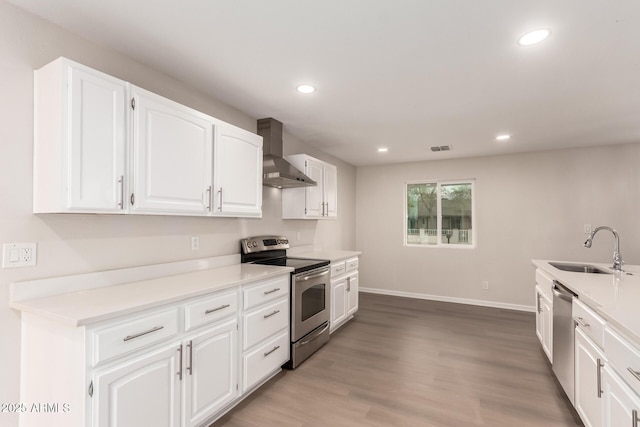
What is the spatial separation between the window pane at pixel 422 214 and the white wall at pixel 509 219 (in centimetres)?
17

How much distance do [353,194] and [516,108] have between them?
3328 mm

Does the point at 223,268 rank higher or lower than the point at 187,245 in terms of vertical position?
lower

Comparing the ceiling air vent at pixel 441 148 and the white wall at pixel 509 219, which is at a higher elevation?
the ceiling air vent at pixel 441 148

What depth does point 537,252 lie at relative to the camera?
470 centimetres

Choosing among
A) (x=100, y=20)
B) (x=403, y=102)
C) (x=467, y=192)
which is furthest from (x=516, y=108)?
(x=100, y=20)

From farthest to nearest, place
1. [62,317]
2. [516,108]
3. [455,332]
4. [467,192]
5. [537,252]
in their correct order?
[467,192] → [537,252] → [455,332] → [516,108] → [62,317]

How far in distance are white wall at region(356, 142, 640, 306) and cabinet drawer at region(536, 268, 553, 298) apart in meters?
1.79

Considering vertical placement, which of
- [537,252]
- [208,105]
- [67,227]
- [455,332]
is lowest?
[455,332]

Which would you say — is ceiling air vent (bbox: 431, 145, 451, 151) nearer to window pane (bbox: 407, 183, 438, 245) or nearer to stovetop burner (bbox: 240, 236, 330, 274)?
window pane (bbox: 407, 183, 438, 245)

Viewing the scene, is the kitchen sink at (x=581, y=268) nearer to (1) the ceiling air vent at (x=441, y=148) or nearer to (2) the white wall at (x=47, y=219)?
(1) the ceiling air vent at (x=441, y=148)

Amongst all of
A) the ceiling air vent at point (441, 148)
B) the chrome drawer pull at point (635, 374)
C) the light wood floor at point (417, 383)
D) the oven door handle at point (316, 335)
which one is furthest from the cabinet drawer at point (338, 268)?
the chrome drawer pull at point (635, 374)

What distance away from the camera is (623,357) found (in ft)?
4.73

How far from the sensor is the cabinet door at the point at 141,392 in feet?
4.66

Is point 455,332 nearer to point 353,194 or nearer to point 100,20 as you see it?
point 353,194
